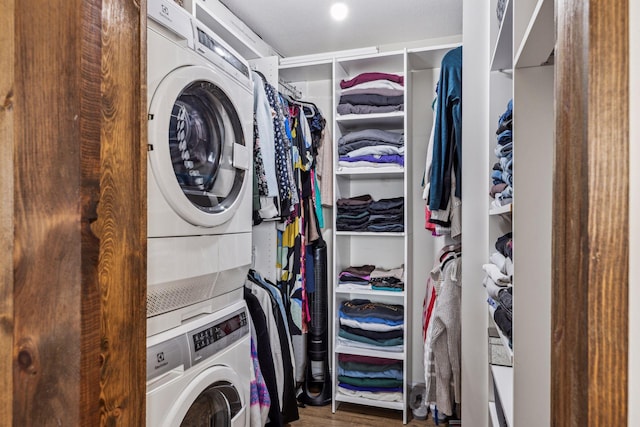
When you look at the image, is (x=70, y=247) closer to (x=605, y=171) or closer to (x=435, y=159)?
(x=605, y=171)

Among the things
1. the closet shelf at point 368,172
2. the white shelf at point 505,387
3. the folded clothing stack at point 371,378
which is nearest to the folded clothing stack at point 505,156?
the white shelf at point 505,387

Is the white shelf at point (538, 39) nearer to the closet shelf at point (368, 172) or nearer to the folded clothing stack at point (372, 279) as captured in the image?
the closet shelf at point (368, 172)

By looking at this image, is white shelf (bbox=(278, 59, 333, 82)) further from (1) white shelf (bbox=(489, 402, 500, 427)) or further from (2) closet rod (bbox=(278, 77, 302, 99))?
(1) white shelf (bbox=(489, 402, 500, 427))

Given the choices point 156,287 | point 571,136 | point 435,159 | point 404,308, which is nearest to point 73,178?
point 156,287

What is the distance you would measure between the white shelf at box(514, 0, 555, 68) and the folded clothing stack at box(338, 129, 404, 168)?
1570 millimetres

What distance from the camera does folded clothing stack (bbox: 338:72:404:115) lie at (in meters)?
2.54

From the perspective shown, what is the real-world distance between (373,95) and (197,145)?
1487 mm

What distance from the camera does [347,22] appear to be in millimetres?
2387

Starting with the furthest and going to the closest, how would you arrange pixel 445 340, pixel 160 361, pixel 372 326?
pixel 372 326 < pixel 445 340 < pixel 160 361

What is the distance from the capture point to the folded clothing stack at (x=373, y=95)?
8.32 ft

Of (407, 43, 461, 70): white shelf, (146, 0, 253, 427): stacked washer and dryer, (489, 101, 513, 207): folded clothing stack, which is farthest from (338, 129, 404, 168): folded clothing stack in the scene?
(489, 101, 513, 207): folded clothing stack

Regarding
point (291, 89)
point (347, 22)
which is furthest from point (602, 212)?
point (291, 89)

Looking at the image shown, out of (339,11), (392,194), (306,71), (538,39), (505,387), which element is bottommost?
(505,387)

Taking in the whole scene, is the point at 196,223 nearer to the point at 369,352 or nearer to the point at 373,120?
the point at 369,352
